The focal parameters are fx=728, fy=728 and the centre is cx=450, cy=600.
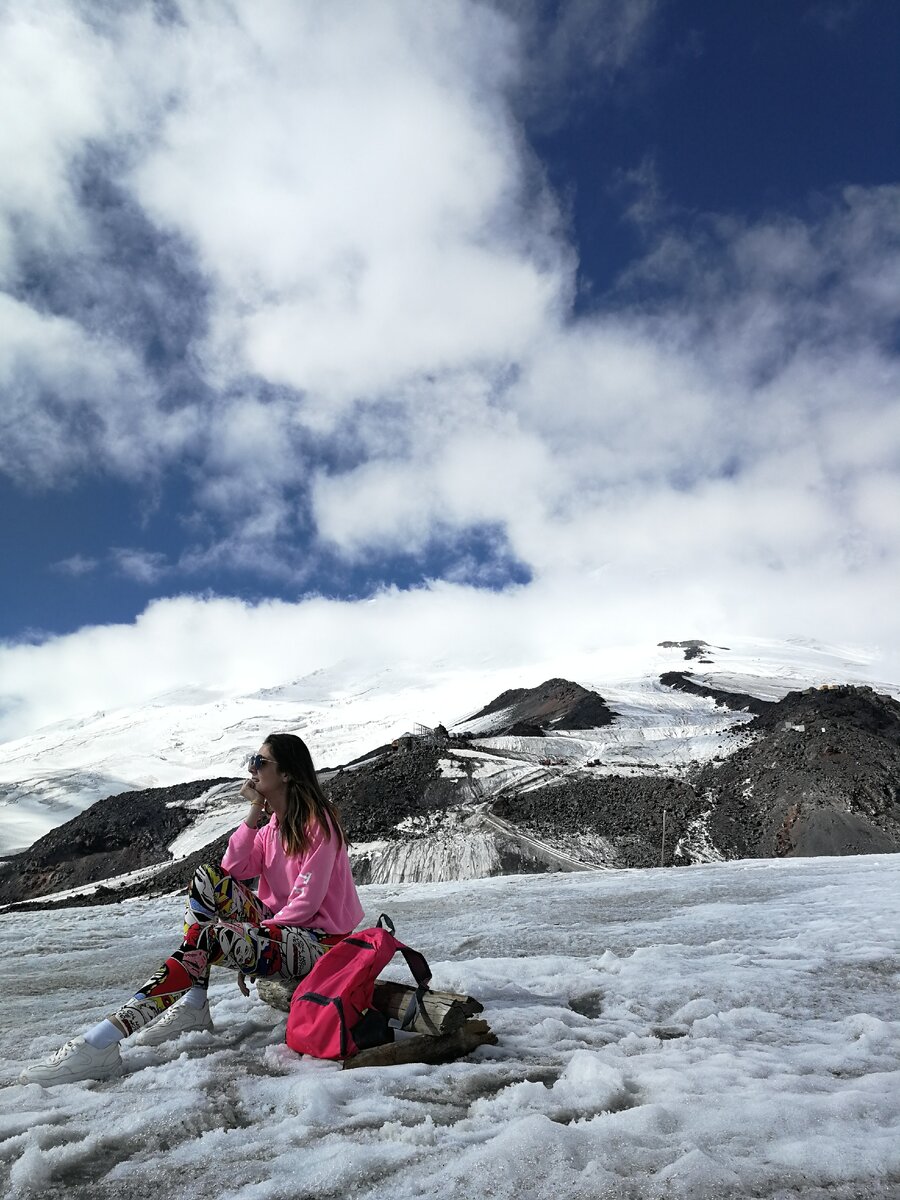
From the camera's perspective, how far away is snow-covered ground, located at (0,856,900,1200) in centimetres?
258

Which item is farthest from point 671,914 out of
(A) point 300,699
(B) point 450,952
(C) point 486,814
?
(A) point 300,699

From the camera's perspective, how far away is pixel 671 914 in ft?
29.9

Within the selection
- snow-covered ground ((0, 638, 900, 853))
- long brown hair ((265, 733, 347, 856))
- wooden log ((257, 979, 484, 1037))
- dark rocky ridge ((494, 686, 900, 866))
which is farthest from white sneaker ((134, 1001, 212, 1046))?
snow-covered ground ((0, 638, 900, 853))

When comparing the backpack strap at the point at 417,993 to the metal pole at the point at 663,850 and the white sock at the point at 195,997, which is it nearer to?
the white sock at the point at 195,997

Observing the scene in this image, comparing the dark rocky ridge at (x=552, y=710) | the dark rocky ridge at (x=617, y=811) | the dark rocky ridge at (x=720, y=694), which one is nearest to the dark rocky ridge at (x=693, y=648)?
the dark rocky ridge at (x=720, y=694)

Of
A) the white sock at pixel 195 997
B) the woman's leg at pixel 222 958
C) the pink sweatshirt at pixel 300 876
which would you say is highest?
the pink sweatshirt at pixel 300 876

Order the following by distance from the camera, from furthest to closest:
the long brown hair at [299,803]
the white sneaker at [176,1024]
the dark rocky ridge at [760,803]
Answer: the dark rocky ridge at [760,803] < the long brown hair at [299,803] < the white sneaker at [176,1024]

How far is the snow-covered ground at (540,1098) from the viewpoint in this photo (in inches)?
102

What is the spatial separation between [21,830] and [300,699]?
8878 cm

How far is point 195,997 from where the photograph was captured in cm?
423

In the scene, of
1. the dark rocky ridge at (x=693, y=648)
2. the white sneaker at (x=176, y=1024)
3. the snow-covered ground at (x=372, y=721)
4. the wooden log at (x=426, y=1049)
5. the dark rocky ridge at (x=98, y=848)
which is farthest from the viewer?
the dark rocky ridge at (x=693, y=648)

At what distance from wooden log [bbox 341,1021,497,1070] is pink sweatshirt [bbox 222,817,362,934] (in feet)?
2.90

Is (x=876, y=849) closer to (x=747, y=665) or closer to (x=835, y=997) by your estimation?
(x=835, y=997)

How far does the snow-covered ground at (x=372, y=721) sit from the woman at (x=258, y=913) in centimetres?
2850
